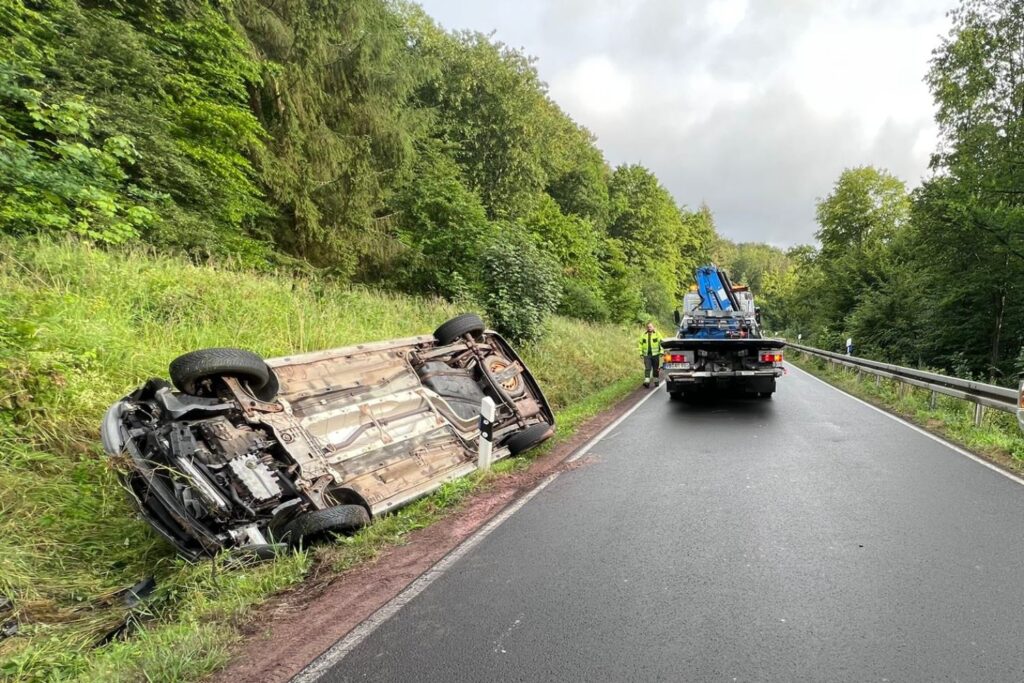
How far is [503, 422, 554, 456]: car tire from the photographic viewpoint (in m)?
6.98

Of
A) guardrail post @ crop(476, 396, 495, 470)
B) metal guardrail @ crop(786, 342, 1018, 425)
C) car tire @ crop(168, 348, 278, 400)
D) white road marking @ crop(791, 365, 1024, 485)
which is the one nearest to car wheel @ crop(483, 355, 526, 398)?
guardrail post @ crop(476, 396, 495, 470)

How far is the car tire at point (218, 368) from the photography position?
172 inches

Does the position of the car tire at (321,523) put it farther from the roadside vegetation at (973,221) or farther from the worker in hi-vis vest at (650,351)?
the roadside vegetation at (973,221)

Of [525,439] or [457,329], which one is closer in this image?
[525,439]

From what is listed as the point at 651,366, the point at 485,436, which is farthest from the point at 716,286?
the point at 485,436

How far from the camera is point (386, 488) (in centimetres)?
505

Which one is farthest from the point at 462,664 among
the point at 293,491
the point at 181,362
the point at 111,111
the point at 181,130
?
the point at 181,130

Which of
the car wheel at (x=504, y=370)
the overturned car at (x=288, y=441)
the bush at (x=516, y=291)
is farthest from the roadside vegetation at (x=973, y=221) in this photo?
the overturned car at (x=288, y=441)

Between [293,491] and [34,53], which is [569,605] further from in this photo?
[34,53]

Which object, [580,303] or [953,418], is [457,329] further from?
[580,303]

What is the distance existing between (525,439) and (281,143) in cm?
1113

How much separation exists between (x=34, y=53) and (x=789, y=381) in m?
18.8

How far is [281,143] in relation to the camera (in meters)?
13.8

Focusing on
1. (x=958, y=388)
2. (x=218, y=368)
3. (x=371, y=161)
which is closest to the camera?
(x=218, y=368)
